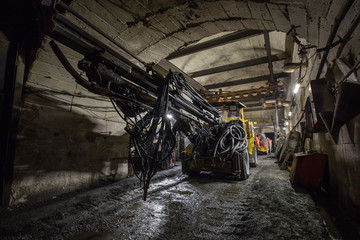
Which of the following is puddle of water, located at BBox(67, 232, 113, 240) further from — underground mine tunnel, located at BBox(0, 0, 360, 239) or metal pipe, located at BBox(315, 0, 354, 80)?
metal pipe, located at BBox(315, 0, 354, 80)

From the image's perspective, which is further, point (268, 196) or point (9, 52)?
point (268, 196)

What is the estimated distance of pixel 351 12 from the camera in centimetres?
202

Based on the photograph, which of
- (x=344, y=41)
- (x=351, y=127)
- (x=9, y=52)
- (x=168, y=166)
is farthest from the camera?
(x=168, y=166)

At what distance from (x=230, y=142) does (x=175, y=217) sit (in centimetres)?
357

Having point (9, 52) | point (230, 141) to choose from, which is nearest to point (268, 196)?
point (230, 141)

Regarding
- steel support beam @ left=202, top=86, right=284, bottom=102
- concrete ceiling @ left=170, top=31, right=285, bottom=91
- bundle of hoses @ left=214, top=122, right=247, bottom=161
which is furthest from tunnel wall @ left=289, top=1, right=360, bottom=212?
steel support beam @ left=202, top=86, right=284, bottom=102

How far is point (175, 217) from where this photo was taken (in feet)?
8.80

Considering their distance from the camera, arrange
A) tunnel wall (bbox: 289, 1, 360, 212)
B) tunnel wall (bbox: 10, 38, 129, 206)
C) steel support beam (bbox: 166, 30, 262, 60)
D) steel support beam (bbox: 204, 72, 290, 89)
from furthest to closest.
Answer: steel support beam (bbox: 204, 72, 290, 89) → steel support beam (bbox: 166, 30, 262, 60) → tunnel wall (bbox: 10, 38, 129, 206) → tunnel wall (bbox: 289, 1, 360, 212)

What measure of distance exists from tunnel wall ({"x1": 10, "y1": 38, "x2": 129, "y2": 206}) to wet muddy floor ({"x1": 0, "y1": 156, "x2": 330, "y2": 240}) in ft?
1.91

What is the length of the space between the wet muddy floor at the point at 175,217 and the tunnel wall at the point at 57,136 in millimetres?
583

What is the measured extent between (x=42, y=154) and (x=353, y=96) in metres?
5.75

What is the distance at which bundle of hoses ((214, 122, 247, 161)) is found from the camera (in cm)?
521

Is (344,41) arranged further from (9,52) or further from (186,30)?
(9,52)

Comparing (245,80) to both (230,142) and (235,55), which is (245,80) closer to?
(235,55)
